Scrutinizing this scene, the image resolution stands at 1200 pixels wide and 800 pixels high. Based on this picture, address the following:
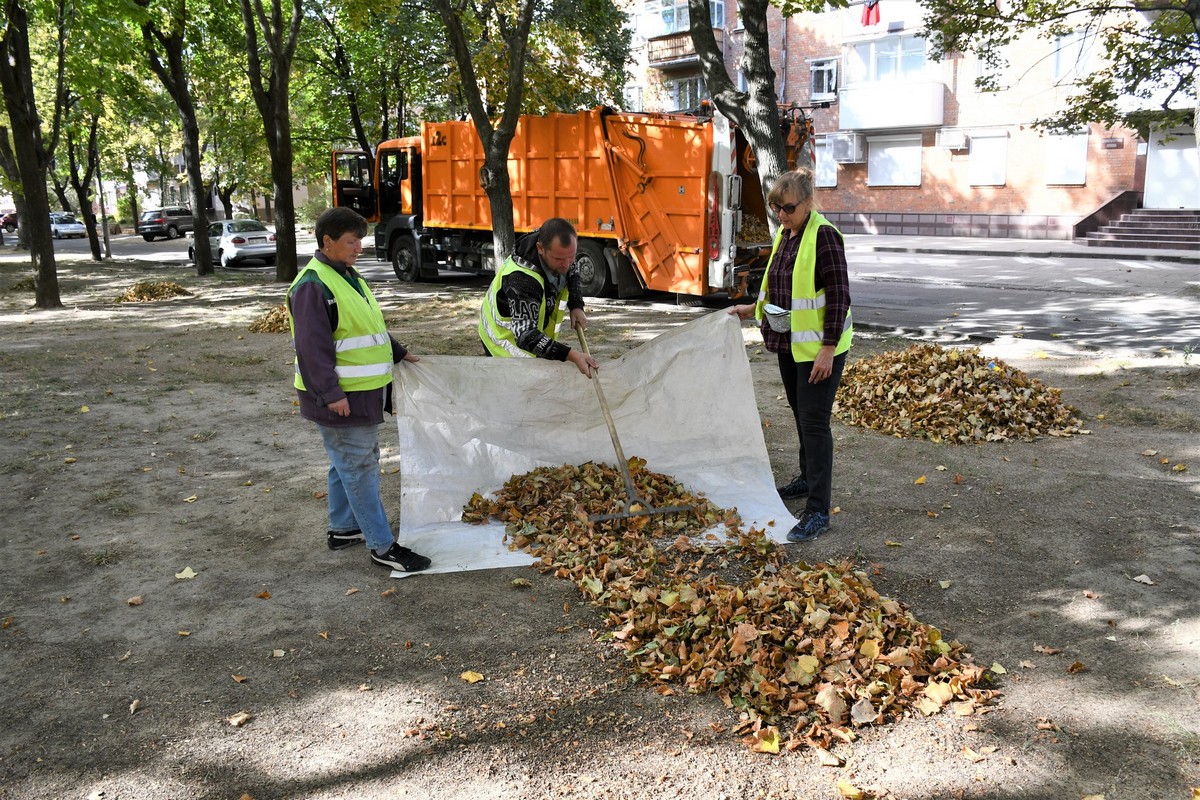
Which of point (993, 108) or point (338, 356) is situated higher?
point (993, 108)

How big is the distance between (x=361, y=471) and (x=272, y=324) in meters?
9.12

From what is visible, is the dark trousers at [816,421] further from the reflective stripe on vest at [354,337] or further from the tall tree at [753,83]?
the tall tree at [753,83]

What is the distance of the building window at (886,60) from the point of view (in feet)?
104

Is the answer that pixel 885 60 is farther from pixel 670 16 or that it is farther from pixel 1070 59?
pixel 670 16

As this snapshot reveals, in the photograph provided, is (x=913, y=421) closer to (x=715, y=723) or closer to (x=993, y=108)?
(x=715, y=723)

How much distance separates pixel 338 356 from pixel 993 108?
3010cm

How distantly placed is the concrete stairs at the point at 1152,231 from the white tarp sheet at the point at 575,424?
73.5 feet

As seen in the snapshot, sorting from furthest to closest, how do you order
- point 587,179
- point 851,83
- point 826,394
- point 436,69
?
point 851,83 → point 436,69 → point 587,179 → point 826,394

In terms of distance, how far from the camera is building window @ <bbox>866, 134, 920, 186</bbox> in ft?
106

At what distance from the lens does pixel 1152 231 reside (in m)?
24.9

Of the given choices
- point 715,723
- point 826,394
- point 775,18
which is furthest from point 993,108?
point 715,723

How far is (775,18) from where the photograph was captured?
35.0m

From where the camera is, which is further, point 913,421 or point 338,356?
point 913,421

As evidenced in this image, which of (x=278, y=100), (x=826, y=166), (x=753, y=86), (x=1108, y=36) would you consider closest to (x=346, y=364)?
(x=753, y=86)
